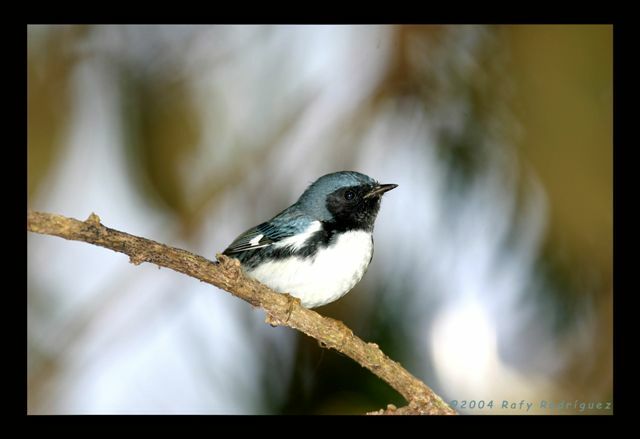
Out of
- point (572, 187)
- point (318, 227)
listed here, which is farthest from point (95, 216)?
point (572, 187)

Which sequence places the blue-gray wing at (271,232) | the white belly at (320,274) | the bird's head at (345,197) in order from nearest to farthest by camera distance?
the white belly at (320,274)
the blue-gray wing at (271,232)
the bird's head at (345,197)

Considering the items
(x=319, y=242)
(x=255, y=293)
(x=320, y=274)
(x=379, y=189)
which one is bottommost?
(x=255, y=293)

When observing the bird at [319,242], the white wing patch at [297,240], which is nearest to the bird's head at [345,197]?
the bird at [319,242]

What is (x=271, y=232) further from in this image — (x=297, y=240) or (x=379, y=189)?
(x=379, y=189)

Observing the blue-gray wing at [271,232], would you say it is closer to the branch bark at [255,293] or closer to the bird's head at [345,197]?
the bird's head at [345,197]

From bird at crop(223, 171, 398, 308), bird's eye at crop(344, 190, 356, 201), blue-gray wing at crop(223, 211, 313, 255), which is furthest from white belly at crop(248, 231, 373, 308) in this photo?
bird's eye at crop(344, 190, 356, 201)

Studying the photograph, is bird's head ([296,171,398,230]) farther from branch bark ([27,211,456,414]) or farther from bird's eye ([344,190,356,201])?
branch bark ([27,211,456,414])

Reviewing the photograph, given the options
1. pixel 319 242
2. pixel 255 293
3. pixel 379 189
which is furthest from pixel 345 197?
pixel 255 293
